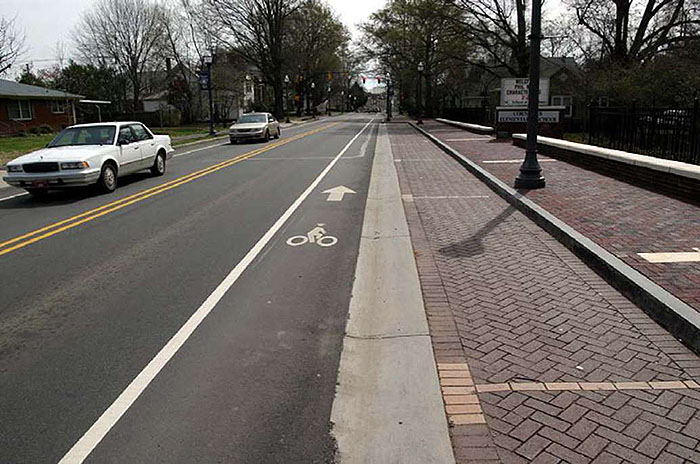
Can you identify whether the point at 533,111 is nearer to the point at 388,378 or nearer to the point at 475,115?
the point at 388,378

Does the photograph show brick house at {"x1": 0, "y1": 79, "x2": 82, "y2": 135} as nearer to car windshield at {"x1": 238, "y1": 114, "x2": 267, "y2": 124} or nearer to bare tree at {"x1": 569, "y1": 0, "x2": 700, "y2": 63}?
car windshield at {"x1": 238, "y1": 114, "x2": 267, "y2": 124}

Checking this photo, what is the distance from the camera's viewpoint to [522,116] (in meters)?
23.7

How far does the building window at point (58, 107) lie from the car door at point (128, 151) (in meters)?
35.3

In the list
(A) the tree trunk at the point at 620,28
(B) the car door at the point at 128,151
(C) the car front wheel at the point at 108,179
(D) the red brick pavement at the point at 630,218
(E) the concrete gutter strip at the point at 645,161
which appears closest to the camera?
(D) the red brick pavement at the point at 630,218

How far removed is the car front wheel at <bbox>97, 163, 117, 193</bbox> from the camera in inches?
505

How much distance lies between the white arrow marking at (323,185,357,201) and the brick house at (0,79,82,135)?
3461 cm

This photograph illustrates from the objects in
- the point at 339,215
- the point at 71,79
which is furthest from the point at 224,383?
the point at 71,79

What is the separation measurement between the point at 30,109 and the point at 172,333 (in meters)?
44.6

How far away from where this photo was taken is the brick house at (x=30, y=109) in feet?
131

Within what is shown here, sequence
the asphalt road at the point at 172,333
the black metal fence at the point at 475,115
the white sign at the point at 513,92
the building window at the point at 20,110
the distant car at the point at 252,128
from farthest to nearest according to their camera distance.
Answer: the building window at the point at 20,110
the black metal fence at the point at 475,115
the distant car at the point at 252,128
the white sign at the point at 513,92
the asphalt road at the point at 172,333

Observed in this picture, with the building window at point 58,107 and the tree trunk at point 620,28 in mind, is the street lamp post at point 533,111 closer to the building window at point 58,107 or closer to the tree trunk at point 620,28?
the tree trunk at point 620,28

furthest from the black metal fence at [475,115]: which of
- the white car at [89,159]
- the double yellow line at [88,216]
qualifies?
the white car at [89,159]

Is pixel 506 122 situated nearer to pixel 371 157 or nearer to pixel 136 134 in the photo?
pixel 371 157

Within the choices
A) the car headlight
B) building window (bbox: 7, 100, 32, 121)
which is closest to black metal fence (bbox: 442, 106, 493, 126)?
the car headlight
